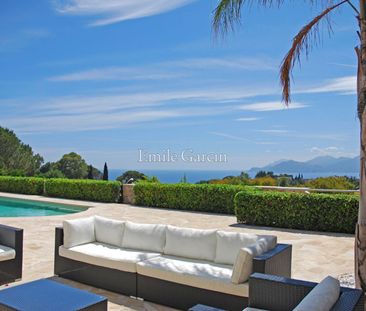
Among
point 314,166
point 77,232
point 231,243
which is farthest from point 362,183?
point 314,166

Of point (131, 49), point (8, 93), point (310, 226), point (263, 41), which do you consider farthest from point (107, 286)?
point (8, 93)

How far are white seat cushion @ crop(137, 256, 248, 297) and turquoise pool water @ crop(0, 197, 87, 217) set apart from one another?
32.9 feet

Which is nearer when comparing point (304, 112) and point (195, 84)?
point (195, 84)

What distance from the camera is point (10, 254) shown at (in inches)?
188

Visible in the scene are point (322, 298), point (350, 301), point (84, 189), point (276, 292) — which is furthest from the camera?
point (84, 189)

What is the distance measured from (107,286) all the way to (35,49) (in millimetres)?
18107

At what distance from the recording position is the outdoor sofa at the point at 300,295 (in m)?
2.46

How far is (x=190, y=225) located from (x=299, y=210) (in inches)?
105

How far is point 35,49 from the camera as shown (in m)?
20.1

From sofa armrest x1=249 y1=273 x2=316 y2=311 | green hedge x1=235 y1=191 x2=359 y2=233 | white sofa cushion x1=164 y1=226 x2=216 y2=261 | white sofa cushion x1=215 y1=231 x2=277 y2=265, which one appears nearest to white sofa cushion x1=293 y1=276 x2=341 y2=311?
sofa armrest x1=249 y1=273 x2=316 y2=311

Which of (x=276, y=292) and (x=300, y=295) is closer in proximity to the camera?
(x=300, y=295)

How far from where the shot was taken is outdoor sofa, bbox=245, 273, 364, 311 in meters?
2.46

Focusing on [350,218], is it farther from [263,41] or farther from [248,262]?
[263,41]

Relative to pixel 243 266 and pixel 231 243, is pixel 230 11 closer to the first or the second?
pixel 231 243
